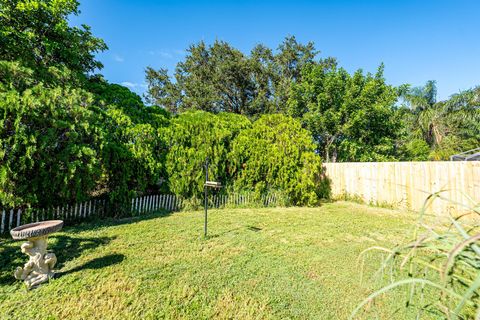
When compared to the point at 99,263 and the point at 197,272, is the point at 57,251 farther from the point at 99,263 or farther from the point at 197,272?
the point at 197,272

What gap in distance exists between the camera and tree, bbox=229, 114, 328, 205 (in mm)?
7215

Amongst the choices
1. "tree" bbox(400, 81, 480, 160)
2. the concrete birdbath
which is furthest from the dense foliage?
the concrete birdbath

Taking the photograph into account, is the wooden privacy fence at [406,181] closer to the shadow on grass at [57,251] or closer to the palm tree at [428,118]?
the shadow on grass at [57,251]

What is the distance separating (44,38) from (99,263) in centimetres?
629

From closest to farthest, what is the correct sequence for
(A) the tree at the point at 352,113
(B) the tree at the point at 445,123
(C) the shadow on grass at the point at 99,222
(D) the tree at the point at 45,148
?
(D) the tree at the point at 45,148, (C) the shadow on grass at the point at 99,222, (A) the tree at the point at 352,113, (B) the tree at the point at 445,123

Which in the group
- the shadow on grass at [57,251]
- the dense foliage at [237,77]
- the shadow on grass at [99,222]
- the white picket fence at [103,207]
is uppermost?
the dense foliage at [237,77]

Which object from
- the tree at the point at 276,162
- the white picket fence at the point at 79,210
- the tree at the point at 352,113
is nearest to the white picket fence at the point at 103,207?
the white picket fence at the point at 79,210

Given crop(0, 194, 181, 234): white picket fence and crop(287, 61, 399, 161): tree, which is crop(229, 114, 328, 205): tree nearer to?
crop(0, 194, 181, 234): white picket fence

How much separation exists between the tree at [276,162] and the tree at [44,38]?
535 cm

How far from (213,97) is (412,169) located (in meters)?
13.3

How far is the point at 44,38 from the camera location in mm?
5832

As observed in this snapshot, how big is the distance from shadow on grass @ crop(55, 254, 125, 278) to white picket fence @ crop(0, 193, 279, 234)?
2.12 m

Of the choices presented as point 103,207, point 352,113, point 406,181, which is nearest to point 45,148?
point 103,207

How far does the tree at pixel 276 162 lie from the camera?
284 inches
